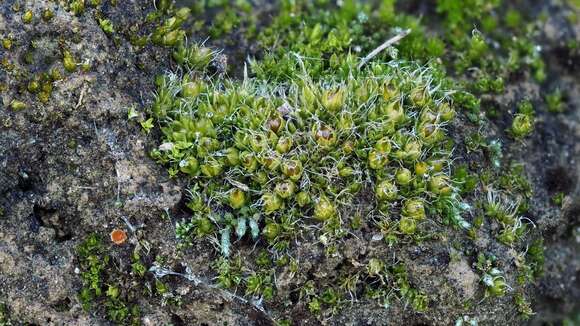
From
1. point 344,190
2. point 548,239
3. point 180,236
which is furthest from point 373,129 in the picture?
point 548,239

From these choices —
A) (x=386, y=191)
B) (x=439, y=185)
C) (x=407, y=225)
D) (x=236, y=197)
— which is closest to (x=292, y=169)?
(x=236, y=197)

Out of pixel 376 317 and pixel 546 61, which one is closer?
pixel 376 317

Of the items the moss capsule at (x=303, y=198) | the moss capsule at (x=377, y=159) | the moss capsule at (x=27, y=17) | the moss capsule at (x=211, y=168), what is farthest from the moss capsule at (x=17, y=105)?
the moss capsule at (x=377, y=159)

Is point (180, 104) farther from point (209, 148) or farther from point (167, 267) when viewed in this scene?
point (167, 267)

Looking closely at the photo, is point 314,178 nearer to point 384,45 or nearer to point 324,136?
point 324,136

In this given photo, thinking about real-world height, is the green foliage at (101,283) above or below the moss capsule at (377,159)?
below

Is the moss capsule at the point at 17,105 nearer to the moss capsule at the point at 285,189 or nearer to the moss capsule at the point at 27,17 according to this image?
the moss capsule at the point at 27,17

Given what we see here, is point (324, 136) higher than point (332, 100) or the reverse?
the reverse

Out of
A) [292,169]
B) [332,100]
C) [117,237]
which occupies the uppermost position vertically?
[332,100]

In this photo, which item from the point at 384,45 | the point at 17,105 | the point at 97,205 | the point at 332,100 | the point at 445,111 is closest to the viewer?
the point at 17,105

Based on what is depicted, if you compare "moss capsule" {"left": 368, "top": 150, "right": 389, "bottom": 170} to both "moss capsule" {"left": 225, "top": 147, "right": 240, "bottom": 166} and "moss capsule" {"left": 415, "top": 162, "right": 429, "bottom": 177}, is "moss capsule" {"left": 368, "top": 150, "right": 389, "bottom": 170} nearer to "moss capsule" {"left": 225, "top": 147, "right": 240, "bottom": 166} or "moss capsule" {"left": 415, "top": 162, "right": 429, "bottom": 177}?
"moss capsule" {"left": 415, "top": 162, "right": 429, "bottom": 177}

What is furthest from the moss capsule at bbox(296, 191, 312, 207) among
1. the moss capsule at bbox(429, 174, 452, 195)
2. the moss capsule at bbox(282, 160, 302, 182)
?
the moss capsule at bbox(429, 174, 452, 195)
